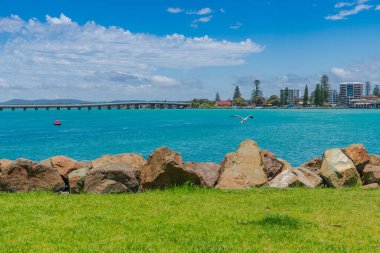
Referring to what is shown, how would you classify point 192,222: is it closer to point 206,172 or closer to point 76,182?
point 76,182

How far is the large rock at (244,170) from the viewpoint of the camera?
19.1 m

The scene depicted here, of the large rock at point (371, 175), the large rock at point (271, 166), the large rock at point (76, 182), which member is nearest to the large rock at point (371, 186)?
the large rock at point (371, 175)

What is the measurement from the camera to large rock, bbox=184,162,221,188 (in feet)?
61.5

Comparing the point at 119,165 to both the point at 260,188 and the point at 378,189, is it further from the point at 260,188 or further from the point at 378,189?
the point at 378,189

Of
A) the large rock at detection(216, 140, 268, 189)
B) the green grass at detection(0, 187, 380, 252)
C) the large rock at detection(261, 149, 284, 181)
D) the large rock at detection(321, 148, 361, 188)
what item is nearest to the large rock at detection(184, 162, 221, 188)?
the large rock at detection(216, 140, 268, 189)

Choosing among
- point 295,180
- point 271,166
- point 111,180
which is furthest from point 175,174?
point 271,166

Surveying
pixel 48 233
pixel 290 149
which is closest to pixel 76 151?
pixel 290 149

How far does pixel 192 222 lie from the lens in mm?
12586

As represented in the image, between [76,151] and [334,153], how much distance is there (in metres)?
50.4

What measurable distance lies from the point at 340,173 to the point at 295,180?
201 cm

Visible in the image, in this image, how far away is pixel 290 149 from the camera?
207ft

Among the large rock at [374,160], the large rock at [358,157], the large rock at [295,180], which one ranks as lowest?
the large rock at [295,180]

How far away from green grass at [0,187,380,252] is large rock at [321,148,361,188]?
7.94 ft

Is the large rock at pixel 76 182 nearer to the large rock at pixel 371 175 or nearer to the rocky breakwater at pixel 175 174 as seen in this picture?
the rocky breakwater at pixel 175 174
